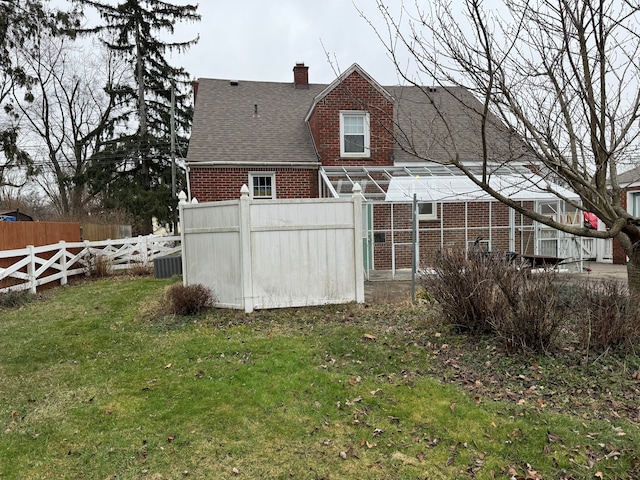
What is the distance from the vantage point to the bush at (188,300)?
7.66 m

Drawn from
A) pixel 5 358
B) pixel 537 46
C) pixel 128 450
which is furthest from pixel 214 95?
pixel 128 450

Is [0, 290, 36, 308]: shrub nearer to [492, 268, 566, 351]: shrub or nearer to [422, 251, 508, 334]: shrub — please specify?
[422, 251, 508, 334]: shrub

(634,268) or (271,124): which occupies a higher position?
(271,124)

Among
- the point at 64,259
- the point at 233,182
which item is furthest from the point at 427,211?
the point at 64,259

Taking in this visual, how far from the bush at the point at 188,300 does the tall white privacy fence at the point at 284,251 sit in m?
0.30

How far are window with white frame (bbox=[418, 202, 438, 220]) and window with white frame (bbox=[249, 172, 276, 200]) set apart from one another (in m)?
4.77

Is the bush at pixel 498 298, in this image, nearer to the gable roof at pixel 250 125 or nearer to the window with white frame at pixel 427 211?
the window with white frame at pixel 427 211

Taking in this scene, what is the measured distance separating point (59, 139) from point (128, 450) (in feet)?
104

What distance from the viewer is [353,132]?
47.8ft

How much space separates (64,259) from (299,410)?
36.8 feet

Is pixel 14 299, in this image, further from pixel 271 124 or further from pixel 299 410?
pixel 271 124

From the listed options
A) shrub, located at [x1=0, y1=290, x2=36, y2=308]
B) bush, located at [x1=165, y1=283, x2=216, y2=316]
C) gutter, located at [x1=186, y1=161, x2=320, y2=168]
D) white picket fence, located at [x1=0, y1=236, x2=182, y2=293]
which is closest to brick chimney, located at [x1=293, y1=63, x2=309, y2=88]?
gutter, located at [x1=186, y1=161, x2=320, y2=168]

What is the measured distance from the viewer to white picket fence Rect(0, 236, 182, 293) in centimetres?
1029

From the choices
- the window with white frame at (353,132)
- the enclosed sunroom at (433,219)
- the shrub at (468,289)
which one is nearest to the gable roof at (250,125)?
the window with white frame at (353,132)
